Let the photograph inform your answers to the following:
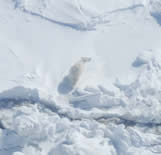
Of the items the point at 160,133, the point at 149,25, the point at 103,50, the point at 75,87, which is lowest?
the point at 160,133

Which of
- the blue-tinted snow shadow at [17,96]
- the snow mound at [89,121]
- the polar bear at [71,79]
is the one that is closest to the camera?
the snow mound at [89,121]

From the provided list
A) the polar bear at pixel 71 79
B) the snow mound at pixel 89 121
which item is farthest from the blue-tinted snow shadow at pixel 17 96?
the polar bear at pixel 71 79

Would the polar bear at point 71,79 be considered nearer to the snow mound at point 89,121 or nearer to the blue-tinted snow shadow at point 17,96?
the snow mound at point 89,121

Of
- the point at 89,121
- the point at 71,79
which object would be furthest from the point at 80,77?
the point at 89,121

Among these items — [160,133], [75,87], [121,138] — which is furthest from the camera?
[75,87]

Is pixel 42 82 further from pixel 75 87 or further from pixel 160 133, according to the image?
pixel 160 133

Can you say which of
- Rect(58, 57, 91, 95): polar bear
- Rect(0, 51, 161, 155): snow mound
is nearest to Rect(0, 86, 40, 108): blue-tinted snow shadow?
Rect(0, 51, 161, 155): snow mound

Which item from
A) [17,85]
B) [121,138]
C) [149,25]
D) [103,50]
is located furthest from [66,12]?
[121,138]
